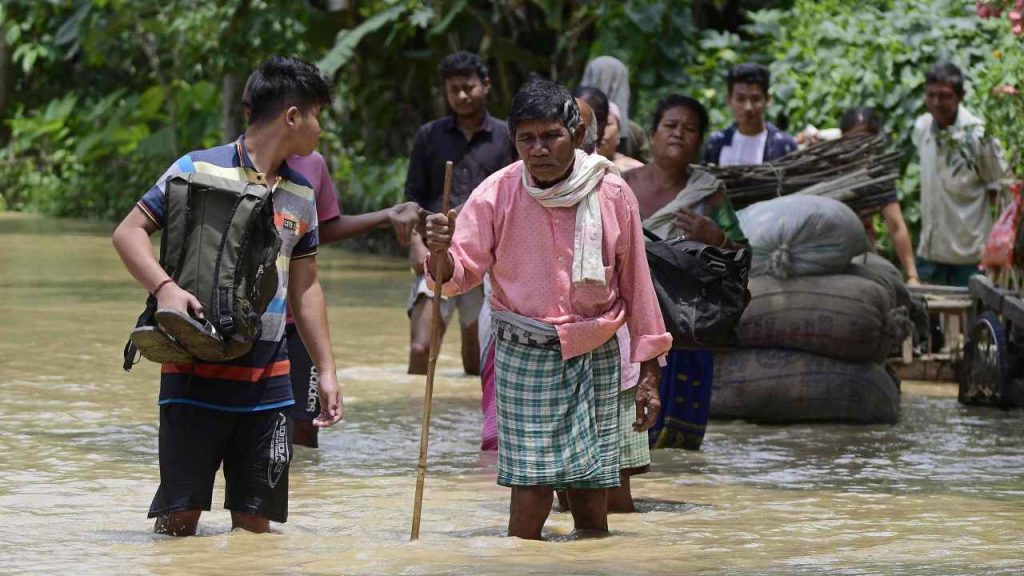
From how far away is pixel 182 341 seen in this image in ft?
16.2

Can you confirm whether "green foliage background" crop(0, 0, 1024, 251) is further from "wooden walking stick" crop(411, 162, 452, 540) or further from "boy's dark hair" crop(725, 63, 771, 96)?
"wooden walking stick" crop(411, 162, 452, 540)

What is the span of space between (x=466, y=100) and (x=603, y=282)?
385cm

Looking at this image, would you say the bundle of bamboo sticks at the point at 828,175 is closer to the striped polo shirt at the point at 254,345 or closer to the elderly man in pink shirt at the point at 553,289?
the elderly man in pink shirt at the point at 553,289

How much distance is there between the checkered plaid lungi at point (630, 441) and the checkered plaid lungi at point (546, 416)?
1.27 feet

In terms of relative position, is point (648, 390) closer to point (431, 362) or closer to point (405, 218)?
point (431, 362)

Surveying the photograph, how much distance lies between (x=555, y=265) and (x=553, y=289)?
2.9 inches

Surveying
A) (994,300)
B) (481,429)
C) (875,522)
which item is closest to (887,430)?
(994,300)

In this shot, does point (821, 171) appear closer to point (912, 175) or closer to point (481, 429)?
point (481, 429)

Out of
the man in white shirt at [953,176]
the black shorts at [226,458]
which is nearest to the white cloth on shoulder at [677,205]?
the black shorts at [226,458]

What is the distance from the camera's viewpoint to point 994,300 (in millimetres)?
8930

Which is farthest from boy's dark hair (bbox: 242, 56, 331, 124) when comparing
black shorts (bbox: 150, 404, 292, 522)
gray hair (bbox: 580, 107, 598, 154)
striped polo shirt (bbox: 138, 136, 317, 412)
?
gray hair (bbox: 580, 107, 598, 154)

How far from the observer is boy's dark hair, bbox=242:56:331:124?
5371 mm

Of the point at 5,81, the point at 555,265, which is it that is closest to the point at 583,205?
the point at 555,265

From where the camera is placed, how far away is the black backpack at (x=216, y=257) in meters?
5.00
